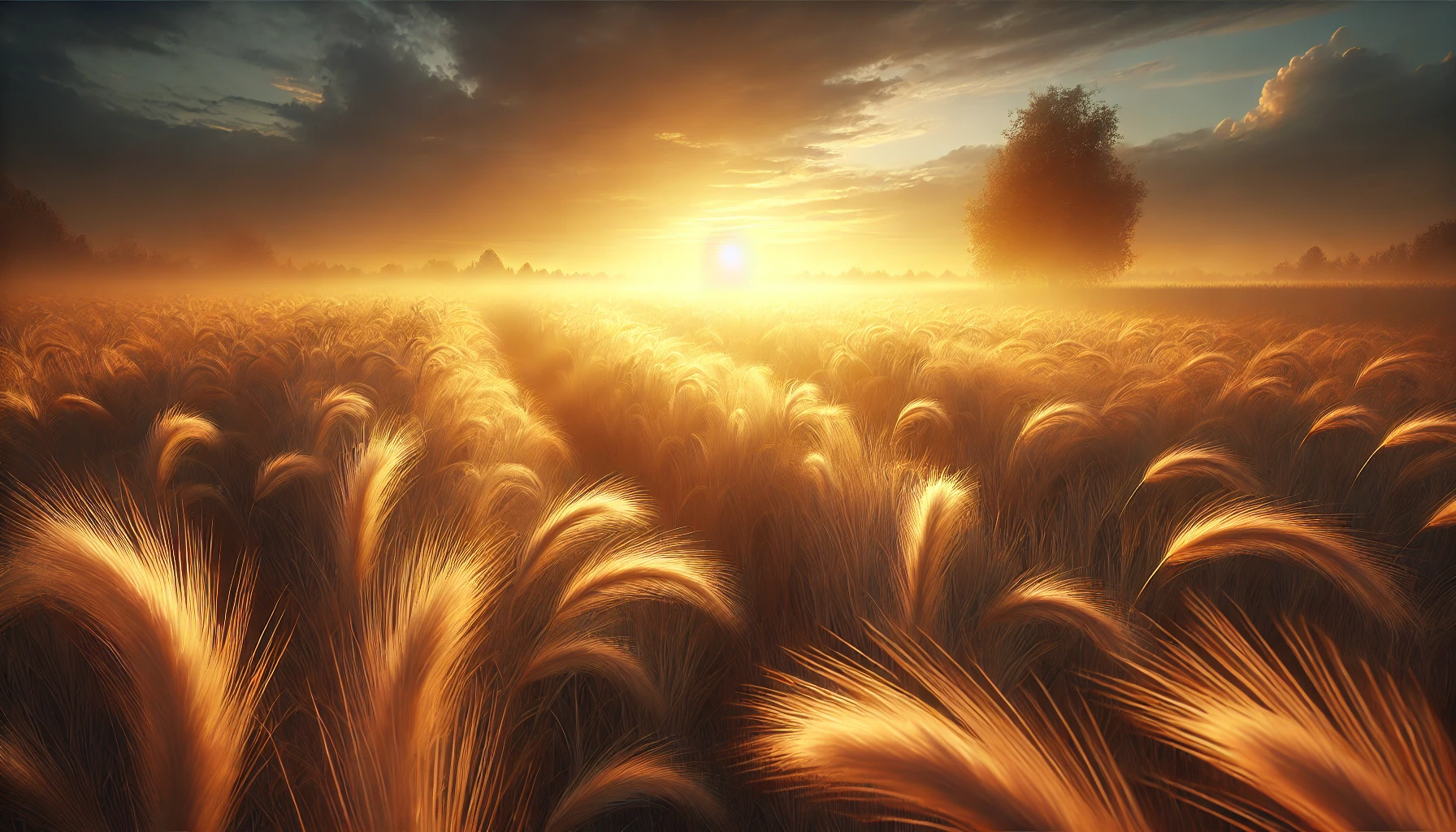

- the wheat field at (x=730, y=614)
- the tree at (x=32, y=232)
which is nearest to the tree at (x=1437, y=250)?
the wheat field at (x=730, y=614)

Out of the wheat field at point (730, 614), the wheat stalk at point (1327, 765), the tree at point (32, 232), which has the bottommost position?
the wheat field at point (730, 614)

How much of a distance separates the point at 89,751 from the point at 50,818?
392mm

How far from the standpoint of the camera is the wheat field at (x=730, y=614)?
2.72 feet

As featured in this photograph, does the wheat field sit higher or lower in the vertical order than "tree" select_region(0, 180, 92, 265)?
lower

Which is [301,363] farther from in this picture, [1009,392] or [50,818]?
[1009,392]

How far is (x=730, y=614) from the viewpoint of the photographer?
141 centimetres

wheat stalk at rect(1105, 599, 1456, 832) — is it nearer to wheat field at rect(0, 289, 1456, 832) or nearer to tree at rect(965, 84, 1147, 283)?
wheat field at rect(0, 289, 1456, 832)

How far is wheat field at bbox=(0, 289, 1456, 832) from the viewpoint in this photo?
830 millimetres

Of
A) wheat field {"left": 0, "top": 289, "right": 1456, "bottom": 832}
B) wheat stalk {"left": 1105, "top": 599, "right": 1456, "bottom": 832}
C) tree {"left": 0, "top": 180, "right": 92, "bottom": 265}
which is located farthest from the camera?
tree {"left": 0, "top": 180, "right": 92, "bottom": 265}

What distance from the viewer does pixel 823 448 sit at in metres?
2.80

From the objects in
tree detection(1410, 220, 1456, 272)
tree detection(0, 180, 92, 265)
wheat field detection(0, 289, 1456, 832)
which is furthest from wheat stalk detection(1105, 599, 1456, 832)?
tree detection(1410, 220, 1456, 272)

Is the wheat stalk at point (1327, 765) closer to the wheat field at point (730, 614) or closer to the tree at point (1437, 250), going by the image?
the wheat field at point (730, 614)

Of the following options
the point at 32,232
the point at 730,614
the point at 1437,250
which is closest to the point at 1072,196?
the point at 1437,250

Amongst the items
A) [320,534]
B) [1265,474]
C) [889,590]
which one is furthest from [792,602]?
[1265,474]
